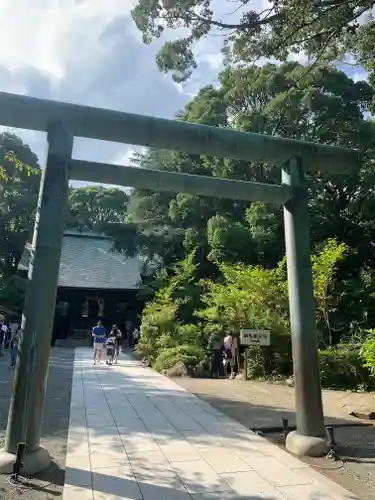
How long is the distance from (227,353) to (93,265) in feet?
62.1

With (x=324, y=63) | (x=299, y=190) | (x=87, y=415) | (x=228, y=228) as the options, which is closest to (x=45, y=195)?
(x=299, y=190)

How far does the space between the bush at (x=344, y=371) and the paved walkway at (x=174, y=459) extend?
422cm

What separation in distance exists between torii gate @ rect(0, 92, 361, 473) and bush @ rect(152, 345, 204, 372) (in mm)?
8142

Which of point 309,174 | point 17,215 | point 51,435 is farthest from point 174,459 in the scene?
point 17,215

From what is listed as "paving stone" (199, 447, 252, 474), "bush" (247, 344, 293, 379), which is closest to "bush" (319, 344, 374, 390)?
"bush" (247, 344, 293, 379)

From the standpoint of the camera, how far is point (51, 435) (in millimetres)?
5910

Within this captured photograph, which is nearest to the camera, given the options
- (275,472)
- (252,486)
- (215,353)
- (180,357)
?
(252,486)

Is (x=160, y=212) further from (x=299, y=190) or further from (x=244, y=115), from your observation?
(x=299, y=190)

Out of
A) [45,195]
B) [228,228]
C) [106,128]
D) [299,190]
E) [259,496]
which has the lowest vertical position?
[259,496]

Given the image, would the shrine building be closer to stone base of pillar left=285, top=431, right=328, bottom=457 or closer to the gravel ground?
the gravel ground

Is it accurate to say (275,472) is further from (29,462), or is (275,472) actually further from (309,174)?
(309,174)

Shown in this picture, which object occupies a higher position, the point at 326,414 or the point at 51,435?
the point at 326,414

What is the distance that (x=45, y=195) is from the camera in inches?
187

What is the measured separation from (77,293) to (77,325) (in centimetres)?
213
